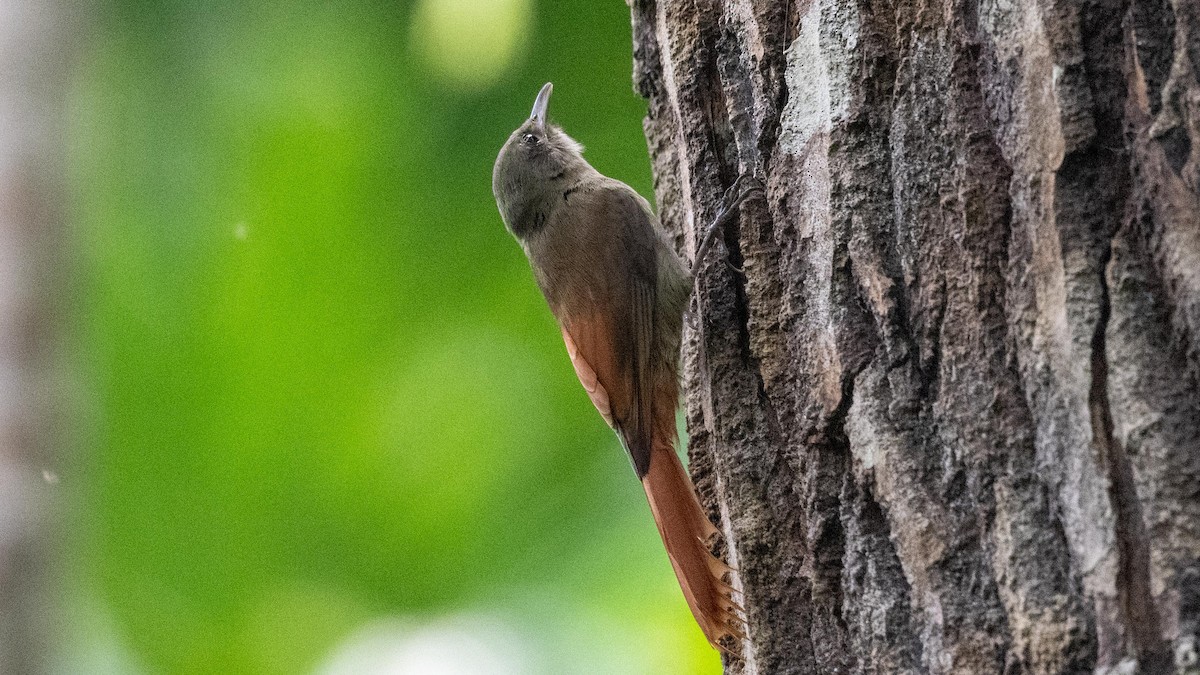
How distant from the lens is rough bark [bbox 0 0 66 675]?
2264mm

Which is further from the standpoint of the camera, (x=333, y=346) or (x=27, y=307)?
(x=333, y=346)

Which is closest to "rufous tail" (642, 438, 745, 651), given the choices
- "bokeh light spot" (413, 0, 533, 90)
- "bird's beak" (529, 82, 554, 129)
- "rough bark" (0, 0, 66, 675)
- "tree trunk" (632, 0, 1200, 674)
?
"tree trunk" (632, 0, 1200, 674)

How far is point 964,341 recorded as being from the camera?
5.18ft

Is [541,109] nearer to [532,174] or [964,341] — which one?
[532,174]

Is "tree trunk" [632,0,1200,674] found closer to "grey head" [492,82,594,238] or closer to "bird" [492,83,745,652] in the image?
"bird" [492,83,745,652]

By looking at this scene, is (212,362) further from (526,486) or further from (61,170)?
(61,170)

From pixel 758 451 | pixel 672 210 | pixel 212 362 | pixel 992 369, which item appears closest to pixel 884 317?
pixel 992 369

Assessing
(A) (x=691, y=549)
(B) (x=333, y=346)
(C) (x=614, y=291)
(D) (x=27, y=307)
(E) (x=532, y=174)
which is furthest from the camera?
(B) (x=333, y=346)

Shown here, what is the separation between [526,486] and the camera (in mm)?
4629

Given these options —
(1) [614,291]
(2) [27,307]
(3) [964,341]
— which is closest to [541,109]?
(1) [614,291]

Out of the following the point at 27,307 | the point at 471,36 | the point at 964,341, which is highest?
the point at 471,36

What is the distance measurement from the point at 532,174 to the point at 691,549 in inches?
64.0

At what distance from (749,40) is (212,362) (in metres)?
2.97

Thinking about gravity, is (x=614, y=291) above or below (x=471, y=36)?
below
